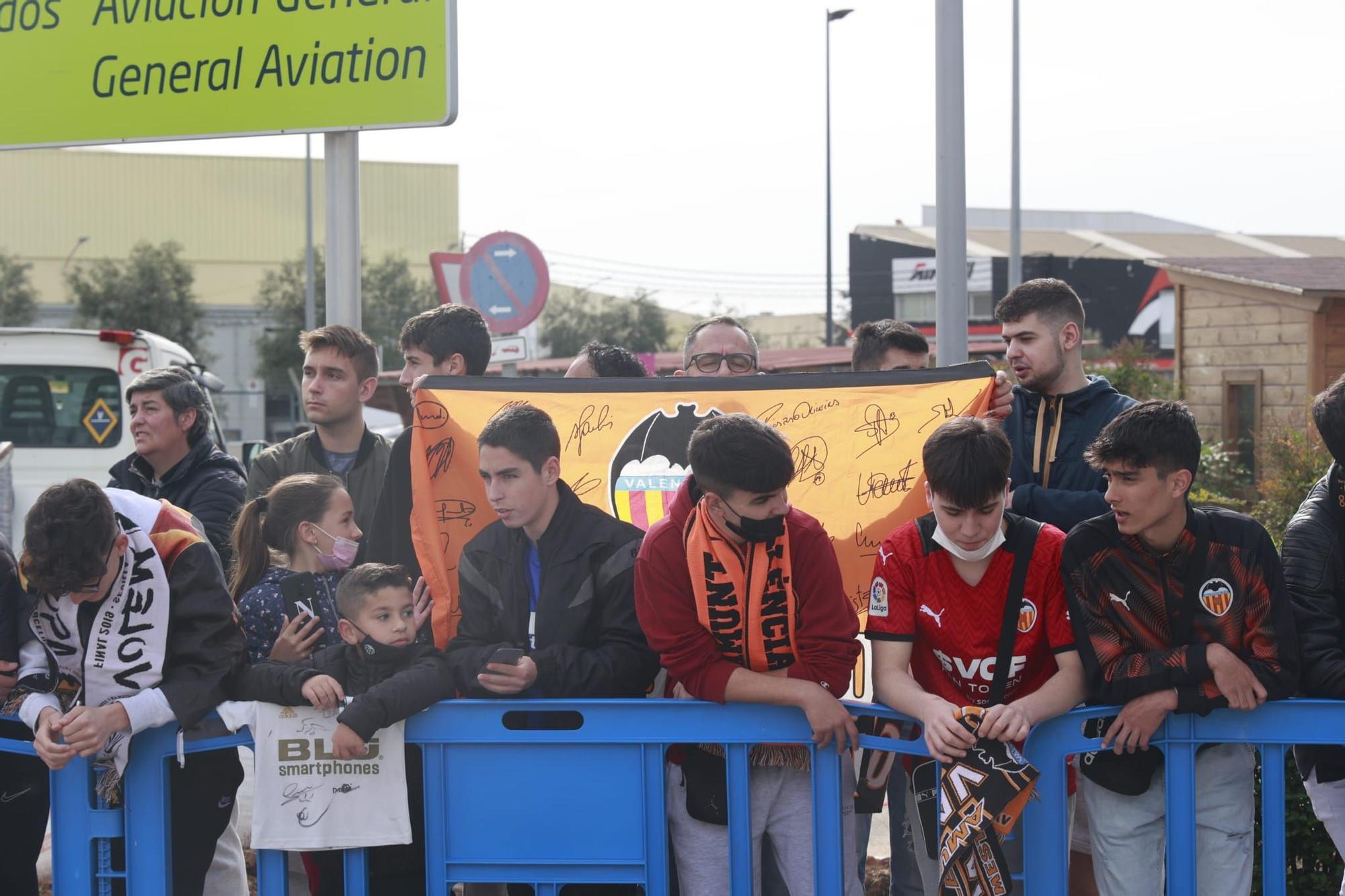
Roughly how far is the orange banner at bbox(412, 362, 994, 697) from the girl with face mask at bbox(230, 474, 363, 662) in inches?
10.1

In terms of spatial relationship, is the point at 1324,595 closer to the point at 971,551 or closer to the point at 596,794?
the point at 971,551

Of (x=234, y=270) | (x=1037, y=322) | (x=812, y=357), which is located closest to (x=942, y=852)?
(x=1037, y=322)

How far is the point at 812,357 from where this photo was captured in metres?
19.4

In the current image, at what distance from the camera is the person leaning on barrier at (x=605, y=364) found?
5164mm

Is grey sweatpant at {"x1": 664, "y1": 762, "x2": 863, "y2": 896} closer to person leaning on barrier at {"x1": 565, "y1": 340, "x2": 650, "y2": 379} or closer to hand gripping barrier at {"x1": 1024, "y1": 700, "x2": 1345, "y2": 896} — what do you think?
hand gripping barrier at {"x1": 1024, "y1": 700, "x2": 1345, "y2": 896}

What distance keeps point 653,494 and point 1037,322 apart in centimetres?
136

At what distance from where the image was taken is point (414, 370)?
15.5 feet

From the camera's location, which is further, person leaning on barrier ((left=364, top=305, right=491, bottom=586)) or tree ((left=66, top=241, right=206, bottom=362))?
tree ((left=66, top=241, right=206, bottom=362))

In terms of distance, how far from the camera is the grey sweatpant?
10.8 ft

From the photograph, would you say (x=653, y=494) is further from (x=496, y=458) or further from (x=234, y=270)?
(x=234, y=270)

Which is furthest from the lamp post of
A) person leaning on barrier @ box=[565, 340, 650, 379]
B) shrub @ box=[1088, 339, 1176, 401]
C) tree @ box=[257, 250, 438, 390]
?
tree @ box=[257, 250, 438, 390]

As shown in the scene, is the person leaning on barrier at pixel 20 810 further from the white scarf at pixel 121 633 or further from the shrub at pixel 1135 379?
the shrub at pixel 1135 379

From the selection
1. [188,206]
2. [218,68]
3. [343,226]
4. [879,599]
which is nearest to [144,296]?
[188,206]

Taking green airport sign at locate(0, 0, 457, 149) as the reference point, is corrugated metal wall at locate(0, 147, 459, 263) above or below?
above
